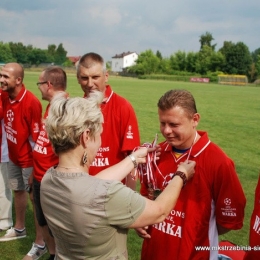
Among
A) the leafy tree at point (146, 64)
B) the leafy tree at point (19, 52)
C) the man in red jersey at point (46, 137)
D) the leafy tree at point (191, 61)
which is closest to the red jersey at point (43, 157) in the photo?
the man in red jersey at point (46, 137)

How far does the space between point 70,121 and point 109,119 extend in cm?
190

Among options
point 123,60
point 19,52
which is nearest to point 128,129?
point 19,52

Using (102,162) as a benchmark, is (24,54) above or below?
above

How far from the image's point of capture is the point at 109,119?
4.29 m

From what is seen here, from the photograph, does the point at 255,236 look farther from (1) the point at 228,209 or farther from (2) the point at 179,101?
(2) the point at 179,101

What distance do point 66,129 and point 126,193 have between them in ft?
1.76

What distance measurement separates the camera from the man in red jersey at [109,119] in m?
4.28

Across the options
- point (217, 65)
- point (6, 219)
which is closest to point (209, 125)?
point (6, 219)

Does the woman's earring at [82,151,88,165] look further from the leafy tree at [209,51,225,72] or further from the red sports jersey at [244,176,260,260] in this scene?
the leafy tree at [209,51,225,72]

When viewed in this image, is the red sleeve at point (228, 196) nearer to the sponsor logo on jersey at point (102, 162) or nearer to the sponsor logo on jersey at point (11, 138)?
the sponsor logo on jersey at point (102, 162)

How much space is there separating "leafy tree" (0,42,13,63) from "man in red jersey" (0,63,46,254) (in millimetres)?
130345

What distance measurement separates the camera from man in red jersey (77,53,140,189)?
4281 mm

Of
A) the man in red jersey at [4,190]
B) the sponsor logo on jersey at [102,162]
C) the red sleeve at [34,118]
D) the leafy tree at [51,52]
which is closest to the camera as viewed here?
the sponsor logo on jersey at [102,162]

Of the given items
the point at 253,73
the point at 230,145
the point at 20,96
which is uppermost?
the point at 253,73
